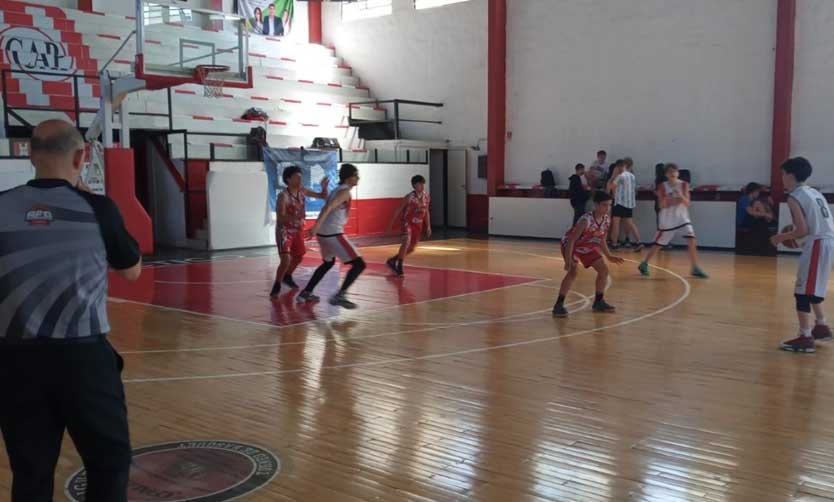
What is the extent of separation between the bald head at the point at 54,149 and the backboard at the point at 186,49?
11.2m

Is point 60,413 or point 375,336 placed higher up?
point 60,413

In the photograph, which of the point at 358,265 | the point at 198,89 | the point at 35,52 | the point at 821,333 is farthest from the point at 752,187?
the point at 35,52

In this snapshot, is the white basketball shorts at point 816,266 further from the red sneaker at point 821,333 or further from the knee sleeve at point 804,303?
the red sneaker at point 821,333

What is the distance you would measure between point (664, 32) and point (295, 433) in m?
14.5

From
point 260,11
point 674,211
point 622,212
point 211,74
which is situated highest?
point 260,11

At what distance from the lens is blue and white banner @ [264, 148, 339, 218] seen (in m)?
16.9

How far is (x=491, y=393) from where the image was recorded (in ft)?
18.2

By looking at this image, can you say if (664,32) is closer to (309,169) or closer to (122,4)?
(309,169)

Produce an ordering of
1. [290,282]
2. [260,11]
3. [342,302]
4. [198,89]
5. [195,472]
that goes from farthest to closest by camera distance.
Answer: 1. [260,11]
2. [198,89]
3. [290,282]
4. [342,302]
5. [195,472]

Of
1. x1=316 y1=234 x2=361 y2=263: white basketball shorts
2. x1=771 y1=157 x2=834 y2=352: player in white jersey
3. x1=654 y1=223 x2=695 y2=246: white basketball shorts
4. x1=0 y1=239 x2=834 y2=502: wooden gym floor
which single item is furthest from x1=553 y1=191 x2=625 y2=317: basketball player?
x1=654 y1=223 x2=695 y2=246: white basketball shorts

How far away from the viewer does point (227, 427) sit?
Result: 4.82 metres

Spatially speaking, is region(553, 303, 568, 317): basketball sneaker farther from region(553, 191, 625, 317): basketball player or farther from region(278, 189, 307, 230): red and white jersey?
region(278, 189, 307, 230): red and white jersey

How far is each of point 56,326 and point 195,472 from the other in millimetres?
1709

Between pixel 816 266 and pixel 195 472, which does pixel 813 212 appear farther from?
pixel 195 472
